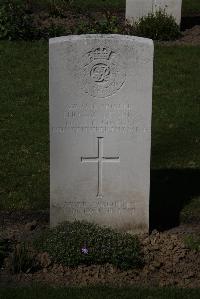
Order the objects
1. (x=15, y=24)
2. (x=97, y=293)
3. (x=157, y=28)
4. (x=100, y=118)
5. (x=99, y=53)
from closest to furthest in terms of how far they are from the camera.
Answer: (x=97, y=293) < (x=99, y=53) < (x=100, y=118) < (x=15, y=24) < (x=157, y=28)

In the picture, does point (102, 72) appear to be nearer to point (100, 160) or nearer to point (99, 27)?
point (100, 160)

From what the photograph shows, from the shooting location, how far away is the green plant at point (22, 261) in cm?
699

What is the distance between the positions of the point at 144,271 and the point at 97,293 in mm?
575

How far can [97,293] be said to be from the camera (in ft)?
21.9

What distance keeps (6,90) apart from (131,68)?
206 inches

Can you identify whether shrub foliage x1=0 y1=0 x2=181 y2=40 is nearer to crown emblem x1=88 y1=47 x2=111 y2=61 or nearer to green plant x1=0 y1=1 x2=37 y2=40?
green plant x1=0 y1=1 x2=37 y2=40

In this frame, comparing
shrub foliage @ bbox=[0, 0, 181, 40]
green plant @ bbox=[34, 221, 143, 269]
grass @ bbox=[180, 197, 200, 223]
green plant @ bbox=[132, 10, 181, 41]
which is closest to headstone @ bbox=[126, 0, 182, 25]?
shrub foliage @ bbox=[0, 0, 181, 40]

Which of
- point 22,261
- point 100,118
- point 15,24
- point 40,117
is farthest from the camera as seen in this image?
point 15,24

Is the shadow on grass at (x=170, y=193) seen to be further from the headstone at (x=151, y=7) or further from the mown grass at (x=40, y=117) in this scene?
the headstone at (x=151, y=7)

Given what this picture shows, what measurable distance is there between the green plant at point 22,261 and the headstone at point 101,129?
0.69m

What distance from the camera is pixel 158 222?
813cm

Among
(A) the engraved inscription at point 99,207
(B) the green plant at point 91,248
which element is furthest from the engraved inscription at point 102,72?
(B) the green plant at point 91,248

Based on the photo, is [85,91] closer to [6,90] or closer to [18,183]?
[18,183]

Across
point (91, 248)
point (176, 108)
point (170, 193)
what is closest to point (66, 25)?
point (176, 108)
